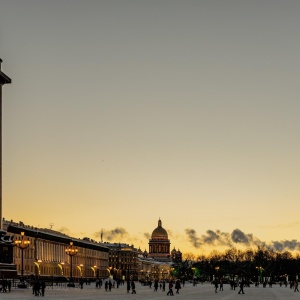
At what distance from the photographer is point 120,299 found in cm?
6075

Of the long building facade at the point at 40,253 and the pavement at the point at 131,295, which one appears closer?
the pavement at the point at 131,295

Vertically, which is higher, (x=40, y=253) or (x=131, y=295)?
(x=40, y=253)

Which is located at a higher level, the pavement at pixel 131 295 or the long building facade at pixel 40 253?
the long building facade at pixel 40 253

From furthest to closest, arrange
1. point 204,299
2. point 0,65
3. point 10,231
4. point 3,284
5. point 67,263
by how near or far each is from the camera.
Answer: point 67,263 → point 10,231 → point 0,65 → point 3,284 → point 204,299

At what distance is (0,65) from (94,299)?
39783 millimetres

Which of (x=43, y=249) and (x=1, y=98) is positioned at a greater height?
(x=1, y=98)

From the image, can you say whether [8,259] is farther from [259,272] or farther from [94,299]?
[259,272]

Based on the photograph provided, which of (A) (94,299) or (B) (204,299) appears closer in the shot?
(A) (94,299)

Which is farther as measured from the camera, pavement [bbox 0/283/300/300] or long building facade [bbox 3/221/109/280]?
long building facade [bbox 3/221/109/280]

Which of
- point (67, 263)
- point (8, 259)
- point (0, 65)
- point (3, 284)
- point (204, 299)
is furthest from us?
point (67, 263)

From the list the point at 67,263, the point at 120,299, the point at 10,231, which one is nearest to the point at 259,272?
the point at 67,263

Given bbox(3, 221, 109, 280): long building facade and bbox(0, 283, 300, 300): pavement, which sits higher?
bbox(3, 221, 109, 280): long building facade

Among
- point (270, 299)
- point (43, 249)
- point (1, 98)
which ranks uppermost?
point (1, 98)

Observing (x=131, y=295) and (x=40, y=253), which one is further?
(x=40, y=253)
